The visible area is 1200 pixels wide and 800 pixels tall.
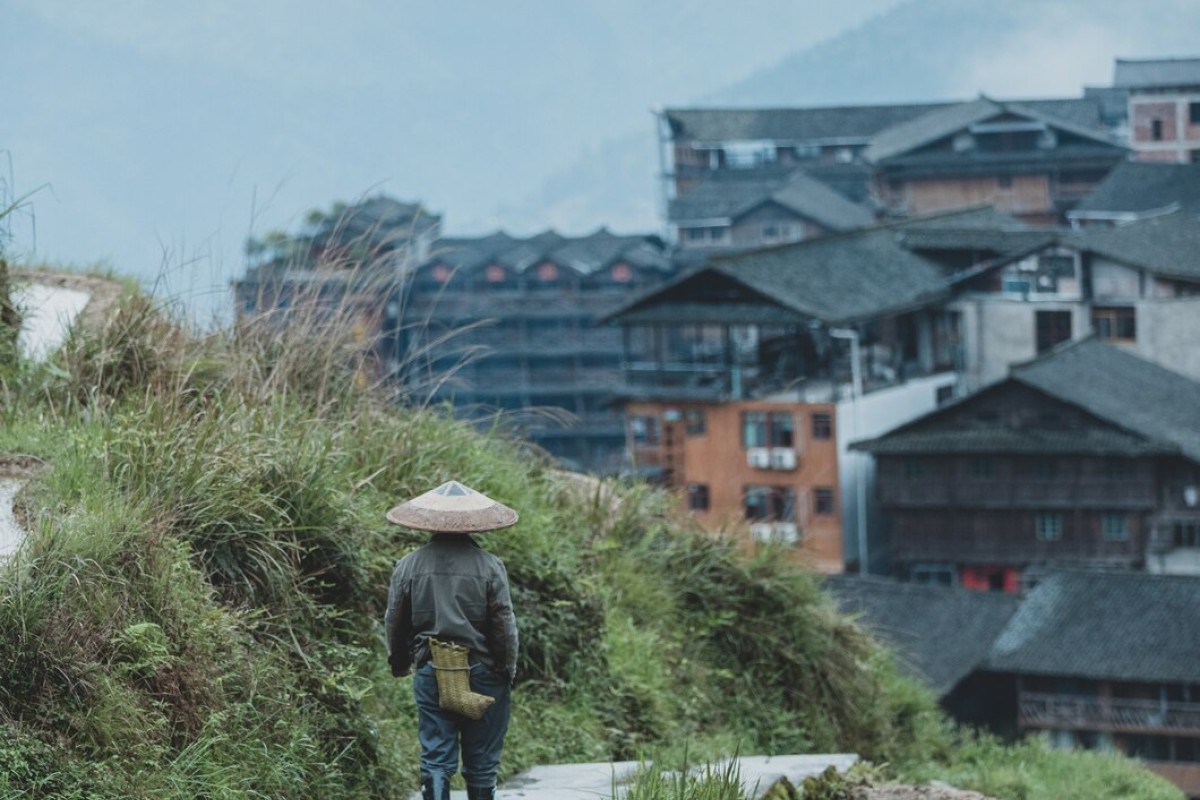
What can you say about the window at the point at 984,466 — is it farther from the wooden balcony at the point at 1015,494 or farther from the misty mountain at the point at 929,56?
the misty mountain at the point at 929,56

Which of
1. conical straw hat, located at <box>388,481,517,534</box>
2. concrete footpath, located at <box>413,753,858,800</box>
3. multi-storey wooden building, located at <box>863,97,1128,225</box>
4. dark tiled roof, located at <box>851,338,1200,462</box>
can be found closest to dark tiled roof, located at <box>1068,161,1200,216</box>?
multi-storey wooden building, located at <box>863,97,1128,225</box>

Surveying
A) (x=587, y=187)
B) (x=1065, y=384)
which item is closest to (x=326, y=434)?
(x=1065, y=384)

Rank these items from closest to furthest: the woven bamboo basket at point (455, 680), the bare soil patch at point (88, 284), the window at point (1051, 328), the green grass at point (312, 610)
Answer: the green grass at point (312, 610), the woven bamboo basket at point (455, 680), the bare soil patch at point (88, 284), the window at point (1051, 328)

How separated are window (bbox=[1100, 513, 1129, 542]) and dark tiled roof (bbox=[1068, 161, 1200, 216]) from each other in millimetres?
15801

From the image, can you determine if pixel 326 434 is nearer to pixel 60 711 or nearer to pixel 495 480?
pixel 495 480

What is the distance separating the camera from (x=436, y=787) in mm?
5582

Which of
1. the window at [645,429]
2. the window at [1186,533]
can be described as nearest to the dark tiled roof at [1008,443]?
the window at [1186,533]

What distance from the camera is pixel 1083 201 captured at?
47.3 metres

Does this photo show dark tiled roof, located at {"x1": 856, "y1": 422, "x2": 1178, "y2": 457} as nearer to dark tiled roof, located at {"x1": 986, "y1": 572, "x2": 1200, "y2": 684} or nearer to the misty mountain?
dark tiled roof, located at {"x1": 986, "y1": 572, "x2": 1200, "y2": 684}

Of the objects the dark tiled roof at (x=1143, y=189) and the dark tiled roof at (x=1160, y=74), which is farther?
the dark tiled roof at (x=1160, y=74)

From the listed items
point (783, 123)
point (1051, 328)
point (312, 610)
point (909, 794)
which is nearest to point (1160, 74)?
point (783, 123)

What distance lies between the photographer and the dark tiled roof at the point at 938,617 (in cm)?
2583

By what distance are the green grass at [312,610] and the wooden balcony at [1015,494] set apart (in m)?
20.0

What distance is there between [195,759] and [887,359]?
102ft
